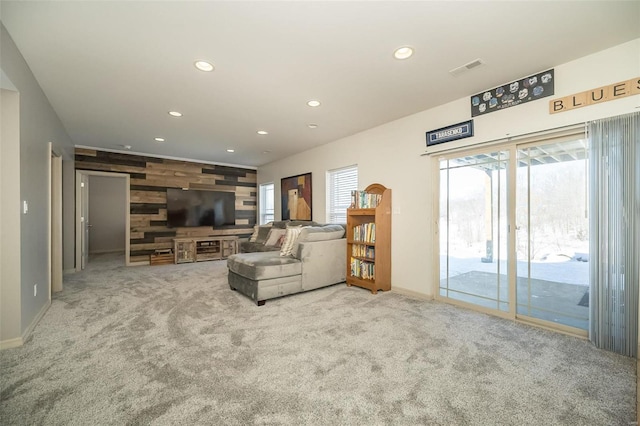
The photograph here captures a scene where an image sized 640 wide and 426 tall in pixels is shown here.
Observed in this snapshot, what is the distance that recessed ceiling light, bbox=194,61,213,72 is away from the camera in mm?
2424

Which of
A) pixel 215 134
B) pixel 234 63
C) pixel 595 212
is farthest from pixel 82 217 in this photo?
pixel 595 212

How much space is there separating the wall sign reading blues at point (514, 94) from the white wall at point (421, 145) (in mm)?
56

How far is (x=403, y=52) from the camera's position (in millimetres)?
2254

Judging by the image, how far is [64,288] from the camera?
13.0ft

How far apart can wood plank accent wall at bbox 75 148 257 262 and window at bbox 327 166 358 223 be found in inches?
134

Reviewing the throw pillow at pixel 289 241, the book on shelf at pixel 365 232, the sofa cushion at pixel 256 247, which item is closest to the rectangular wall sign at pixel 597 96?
the book on shelf at pixel 365 232

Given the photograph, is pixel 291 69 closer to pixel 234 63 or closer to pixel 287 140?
pixel 234 63

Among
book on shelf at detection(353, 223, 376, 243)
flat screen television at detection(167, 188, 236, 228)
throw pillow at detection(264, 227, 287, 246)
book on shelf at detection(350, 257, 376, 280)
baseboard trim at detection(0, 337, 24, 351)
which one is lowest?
baseboard trim at detection(0, 337, 24, 351)

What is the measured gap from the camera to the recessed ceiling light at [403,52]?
2.20m

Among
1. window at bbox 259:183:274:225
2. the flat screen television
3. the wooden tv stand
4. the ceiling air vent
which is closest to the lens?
the ceiling air vent

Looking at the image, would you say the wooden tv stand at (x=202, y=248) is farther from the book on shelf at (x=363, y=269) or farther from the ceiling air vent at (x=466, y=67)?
the ceiling air vent at (x=466, y=67)

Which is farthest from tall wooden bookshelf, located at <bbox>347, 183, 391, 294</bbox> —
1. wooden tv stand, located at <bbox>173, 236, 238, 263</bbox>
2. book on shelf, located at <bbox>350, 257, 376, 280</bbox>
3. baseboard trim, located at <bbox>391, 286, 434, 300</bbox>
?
wooden tv stand, located at <bbox>173, 236, 238, 263</bbox>

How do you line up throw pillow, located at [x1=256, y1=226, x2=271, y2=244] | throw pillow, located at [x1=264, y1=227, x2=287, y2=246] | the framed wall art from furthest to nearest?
throw pillow, located at [x1=256, y1=226, x2=271, y2=244]
the framed wall art
throw pillow, located at [x1=264, y1=227, x2=287, y2=246]

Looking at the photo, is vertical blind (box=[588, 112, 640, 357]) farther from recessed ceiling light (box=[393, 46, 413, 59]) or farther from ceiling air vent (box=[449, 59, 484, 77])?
recessed ceiling light (box=[393, 46, 413, 59])
